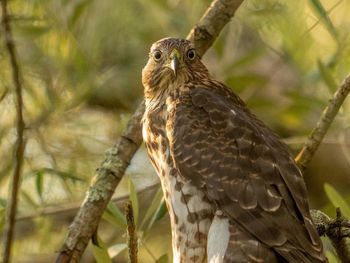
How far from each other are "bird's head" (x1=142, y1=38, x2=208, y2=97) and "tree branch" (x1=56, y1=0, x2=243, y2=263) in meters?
0.06

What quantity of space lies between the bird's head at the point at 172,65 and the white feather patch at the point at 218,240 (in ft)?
3.24

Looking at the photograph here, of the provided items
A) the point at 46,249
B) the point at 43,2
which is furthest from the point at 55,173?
the point at 46,249

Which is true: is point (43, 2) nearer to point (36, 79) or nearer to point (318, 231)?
point (36, 79)

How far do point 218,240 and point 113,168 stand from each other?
0.71 m

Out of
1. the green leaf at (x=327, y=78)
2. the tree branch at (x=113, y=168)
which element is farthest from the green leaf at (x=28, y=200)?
the green leaf at (x=327, y=78)

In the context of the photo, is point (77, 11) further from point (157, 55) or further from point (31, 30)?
point (157, 55)

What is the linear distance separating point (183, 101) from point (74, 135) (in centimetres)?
185

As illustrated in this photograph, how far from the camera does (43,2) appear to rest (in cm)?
637

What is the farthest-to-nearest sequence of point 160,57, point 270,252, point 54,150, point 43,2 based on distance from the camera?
point 54,150 → point 43,2 → point 160,57 → point 270,252

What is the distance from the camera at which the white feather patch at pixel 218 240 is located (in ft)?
16.3

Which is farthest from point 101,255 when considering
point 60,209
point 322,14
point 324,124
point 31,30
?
point 31,30

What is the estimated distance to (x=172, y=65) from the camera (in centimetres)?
581

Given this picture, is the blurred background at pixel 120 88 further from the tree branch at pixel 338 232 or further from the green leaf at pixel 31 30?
the tree branch at pixel 338 232

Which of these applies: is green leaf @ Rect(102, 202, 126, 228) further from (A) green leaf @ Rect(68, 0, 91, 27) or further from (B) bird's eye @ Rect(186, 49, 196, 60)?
(A) green leaf @ Rect(68, 0, 91, 27)
